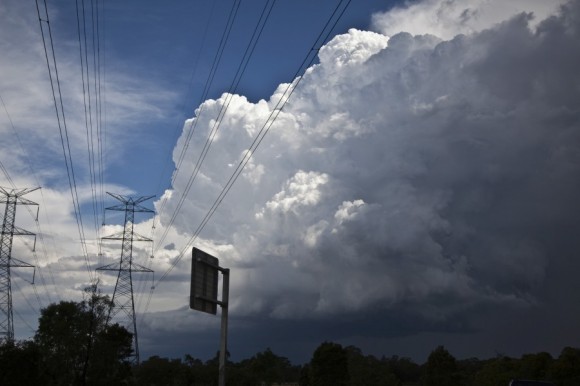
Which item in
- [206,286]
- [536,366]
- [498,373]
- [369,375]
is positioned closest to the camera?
[206,286]

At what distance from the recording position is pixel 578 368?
370 feet

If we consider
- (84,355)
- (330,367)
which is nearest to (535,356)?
(330,367)

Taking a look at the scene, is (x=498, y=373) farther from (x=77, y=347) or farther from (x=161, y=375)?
(x=161, y=375)

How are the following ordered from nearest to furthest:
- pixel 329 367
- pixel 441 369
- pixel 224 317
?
pixel 224 317, pixel 441 369, pixel 329 367

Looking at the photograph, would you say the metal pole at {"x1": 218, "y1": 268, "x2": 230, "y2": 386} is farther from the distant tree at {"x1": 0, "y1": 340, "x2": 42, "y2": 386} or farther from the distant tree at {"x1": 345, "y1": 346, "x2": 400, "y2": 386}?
the distant tree at {"x1": 345, "y1": 346, "x2": 400, "y2": 386}

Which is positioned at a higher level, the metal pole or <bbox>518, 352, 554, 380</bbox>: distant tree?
<bbox>518, 352, 554, 380</bbox>: distant tree

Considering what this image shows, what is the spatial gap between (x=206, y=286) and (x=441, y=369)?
117696 mm

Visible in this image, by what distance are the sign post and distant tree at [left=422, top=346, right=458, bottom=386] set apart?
374 feet

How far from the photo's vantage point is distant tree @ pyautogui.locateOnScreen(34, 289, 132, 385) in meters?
104

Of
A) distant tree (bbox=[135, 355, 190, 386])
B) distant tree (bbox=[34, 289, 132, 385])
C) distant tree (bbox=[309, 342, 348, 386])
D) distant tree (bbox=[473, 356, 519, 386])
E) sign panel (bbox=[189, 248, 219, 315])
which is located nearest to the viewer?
sign panel (bbox=[189, 248, 219, 315])

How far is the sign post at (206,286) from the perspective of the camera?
31.3 meters

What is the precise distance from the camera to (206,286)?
1282 inches

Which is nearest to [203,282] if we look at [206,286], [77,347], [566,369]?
[206,286]

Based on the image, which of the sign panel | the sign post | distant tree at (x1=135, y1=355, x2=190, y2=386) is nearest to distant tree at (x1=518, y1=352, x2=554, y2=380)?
distant tree at (x1=135, y1=355, x2=190, y2=386)
